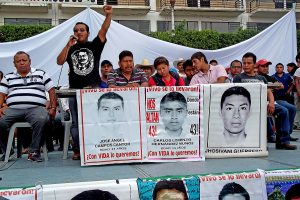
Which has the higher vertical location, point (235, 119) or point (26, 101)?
point (26, 101)

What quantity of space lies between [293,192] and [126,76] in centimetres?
240

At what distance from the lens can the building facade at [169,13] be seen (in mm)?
27000

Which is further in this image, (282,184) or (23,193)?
(282,184)

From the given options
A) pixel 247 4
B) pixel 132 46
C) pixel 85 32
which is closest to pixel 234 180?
pixel 85 32

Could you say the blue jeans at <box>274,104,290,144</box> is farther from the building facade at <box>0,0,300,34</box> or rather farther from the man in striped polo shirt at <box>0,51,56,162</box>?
the building facade at <box>0,0,300,34</box>

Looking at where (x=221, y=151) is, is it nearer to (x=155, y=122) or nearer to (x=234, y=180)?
(x=155, y=122)

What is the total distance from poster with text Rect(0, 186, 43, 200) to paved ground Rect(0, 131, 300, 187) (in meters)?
0.56

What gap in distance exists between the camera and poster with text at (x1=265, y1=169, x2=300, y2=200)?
3.16m

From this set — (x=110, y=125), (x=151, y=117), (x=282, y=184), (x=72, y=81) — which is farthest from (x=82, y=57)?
(x=282, y=184)

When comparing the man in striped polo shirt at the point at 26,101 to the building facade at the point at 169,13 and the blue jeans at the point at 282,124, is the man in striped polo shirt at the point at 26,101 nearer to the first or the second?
the blue jeans at the point at 282,124

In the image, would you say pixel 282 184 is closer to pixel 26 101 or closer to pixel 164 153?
pixel 164 153

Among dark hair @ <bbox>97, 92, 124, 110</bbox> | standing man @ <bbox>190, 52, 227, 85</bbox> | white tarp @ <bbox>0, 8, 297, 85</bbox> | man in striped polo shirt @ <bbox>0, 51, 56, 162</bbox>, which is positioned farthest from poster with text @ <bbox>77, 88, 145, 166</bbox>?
white tarp @ <bbox>0, 8, 297, 85</bbox>

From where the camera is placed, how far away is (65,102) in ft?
20.5

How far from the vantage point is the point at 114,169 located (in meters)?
4.07
